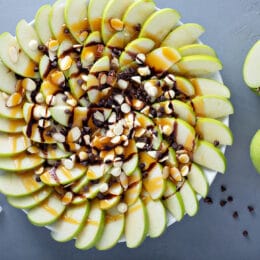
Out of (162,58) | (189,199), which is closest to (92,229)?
(189,199)

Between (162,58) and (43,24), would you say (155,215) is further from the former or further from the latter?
(43,24)

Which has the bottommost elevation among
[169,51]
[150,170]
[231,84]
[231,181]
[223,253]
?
[223,253]

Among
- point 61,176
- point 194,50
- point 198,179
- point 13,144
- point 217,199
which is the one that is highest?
point 194,50

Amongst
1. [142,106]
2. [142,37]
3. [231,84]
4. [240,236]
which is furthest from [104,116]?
[240,236]

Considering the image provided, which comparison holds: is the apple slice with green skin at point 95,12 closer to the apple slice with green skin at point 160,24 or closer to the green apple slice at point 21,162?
the apple slice with green skin at point 160,24

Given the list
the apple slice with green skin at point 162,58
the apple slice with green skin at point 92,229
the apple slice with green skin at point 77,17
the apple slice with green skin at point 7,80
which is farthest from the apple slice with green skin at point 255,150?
the apple slice with green skin at point 7,80

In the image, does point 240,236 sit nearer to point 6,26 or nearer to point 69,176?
point 69,176

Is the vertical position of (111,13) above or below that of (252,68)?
above
